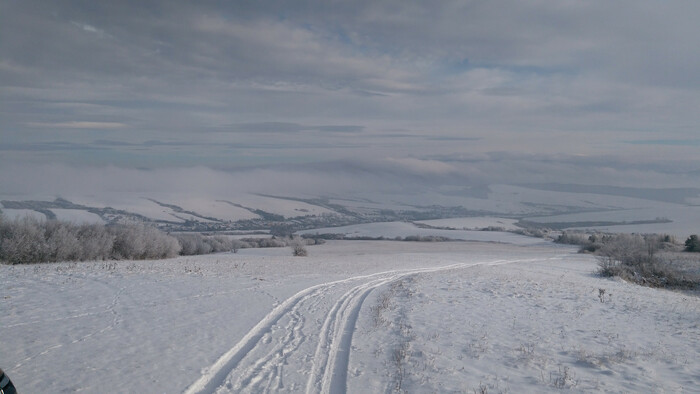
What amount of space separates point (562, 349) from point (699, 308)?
419 inches

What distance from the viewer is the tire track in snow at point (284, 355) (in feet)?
22.4

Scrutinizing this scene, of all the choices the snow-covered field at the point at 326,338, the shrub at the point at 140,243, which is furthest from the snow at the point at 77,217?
the snow-covered field at the point at 326,338

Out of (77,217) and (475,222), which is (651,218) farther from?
(77,217)

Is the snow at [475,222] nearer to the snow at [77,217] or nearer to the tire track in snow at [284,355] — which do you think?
the snow at [77,217]

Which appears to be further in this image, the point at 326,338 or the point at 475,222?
the point at 475,222

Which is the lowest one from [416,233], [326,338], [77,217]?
[326,338]

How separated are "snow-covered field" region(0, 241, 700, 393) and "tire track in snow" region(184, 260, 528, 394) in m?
0.04

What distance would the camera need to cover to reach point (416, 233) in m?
70.5

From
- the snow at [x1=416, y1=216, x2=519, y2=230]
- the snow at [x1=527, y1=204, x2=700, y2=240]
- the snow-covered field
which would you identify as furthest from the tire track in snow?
the snow at [x1=416, y1=216, x2=519, y2=230]

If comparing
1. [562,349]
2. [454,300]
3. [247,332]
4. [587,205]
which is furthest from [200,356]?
[587,205]

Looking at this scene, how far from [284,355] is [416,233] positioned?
63484mm

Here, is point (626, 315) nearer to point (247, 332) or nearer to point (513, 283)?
point (513, 283)

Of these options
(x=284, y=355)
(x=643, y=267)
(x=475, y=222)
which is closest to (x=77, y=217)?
(x=284, y=355)

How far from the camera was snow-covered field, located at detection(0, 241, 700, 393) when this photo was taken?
23.4ft
